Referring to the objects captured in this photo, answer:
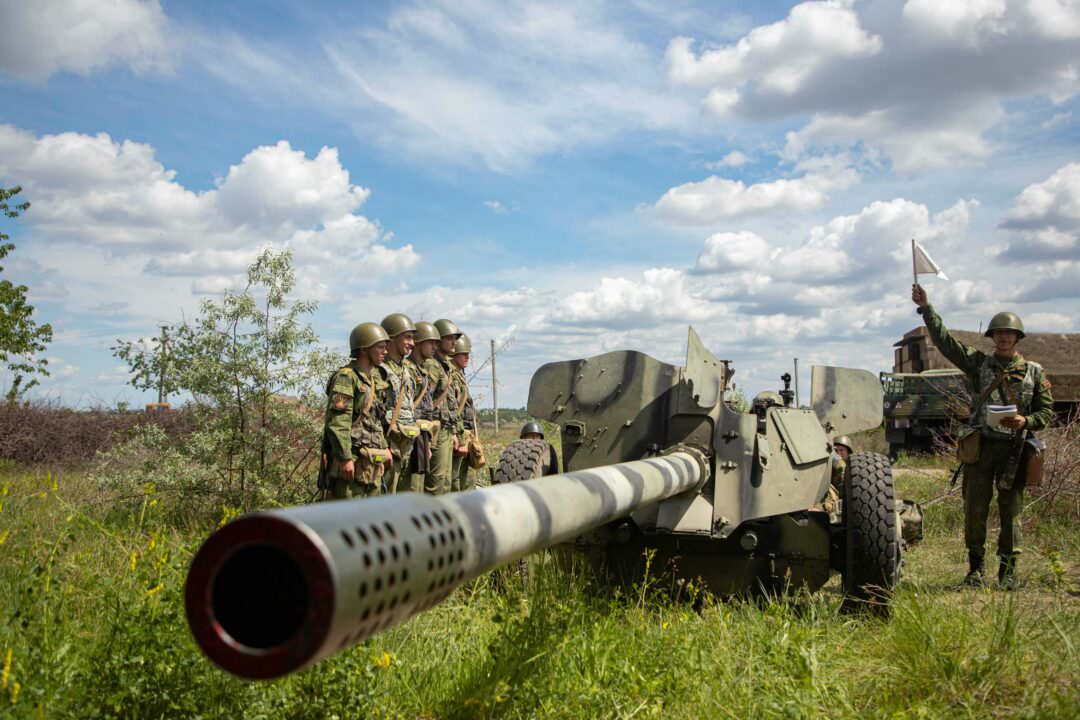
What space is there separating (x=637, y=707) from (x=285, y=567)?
219cm

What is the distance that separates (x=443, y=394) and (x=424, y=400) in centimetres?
34

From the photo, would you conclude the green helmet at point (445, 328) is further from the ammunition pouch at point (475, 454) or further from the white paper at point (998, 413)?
the white paper at point (998, 413)

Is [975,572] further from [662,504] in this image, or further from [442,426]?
[442,426]

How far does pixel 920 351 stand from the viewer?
23.3 meters

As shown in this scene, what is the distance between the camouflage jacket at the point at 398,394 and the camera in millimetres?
7527

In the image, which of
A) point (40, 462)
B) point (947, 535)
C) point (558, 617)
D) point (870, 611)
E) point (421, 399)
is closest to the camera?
point (558, 617)

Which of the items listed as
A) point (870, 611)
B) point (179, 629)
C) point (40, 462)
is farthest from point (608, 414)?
point (40, 462)

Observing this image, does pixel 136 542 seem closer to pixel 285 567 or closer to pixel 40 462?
pixel 285 567

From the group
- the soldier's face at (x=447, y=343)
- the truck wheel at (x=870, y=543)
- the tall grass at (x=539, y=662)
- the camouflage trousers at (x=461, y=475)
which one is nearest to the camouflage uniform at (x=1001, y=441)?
the truck wheel at (x=870, y=543)

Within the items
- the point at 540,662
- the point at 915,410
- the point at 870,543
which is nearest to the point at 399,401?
the point at 870,543

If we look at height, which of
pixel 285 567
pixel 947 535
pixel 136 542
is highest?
pixel 285 567

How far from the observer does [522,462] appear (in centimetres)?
629

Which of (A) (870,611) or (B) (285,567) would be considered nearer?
(B) (285,567)

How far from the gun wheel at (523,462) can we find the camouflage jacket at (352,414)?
1.13 m
